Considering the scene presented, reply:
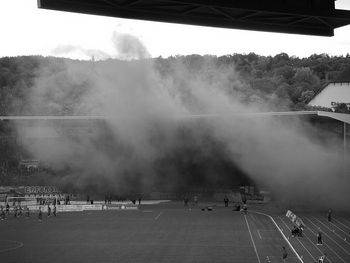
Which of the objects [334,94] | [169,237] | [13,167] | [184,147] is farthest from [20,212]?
[334,94]

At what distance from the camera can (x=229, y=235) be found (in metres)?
37.7

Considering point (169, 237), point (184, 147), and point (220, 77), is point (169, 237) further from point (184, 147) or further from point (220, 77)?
point (220, 77)

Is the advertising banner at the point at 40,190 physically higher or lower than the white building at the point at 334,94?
lower

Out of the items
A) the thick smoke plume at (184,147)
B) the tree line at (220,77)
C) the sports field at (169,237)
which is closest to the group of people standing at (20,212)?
the sports field at (169,237)

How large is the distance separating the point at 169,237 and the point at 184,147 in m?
26.6

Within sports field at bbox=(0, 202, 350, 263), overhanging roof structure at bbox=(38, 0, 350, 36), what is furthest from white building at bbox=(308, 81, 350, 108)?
overhanging roof structure at bbox=(38, 0, 350, 36)

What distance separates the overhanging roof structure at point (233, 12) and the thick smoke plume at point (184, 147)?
110 ft

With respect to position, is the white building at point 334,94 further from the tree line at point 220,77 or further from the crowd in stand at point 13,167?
the crowd in stand at point 13,167

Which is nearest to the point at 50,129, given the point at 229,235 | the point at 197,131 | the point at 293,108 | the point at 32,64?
the point at 197,131

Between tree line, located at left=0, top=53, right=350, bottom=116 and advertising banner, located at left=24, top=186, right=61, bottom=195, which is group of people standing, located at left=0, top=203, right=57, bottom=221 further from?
tree line, located at left=0, top=53, right=350, bottom=116

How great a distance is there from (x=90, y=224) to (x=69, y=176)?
23.1m

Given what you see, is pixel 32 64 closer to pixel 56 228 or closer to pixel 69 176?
pixel 69 176

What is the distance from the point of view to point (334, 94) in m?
95.9

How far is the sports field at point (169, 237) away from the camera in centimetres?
3150
